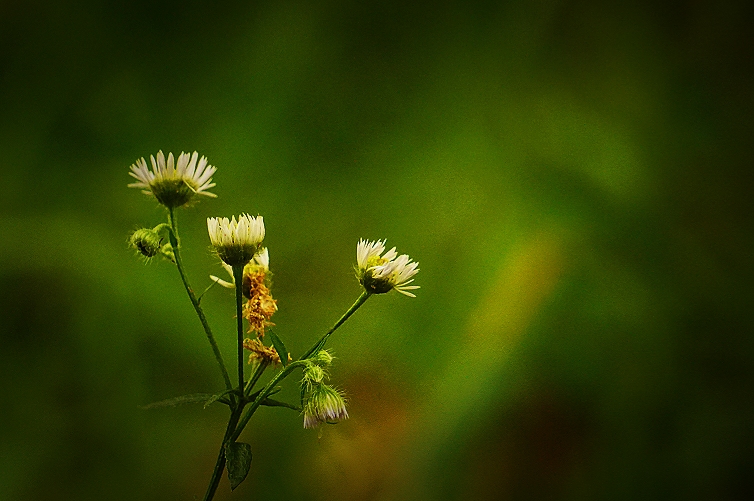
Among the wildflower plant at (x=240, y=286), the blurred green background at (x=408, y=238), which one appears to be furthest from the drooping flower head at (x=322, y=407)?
the blurred green background at (x=408, y=238)

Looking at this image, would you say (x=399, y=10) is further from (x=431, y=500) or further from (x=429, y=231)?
(x=431, y=500)

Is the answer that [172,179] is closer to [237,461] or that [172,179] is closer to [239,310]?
[239,310]

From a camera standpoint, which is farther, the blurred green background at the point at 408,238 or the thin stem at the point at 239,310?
the blurred green background at the point at 408,238

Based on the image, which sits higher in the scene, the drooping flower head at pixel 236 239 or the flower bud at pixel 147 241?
the drooping flower head at pixel 236 239

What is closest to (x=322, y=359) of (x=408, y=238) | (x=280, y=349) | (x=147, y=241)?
(x=280, y=349)

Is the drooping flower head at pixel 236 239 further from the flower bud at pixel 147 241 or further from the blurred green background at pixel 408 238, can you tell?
the blurred green background at pixel 408 238

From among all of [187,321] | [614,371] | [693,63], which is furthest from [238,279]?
[693,63]
